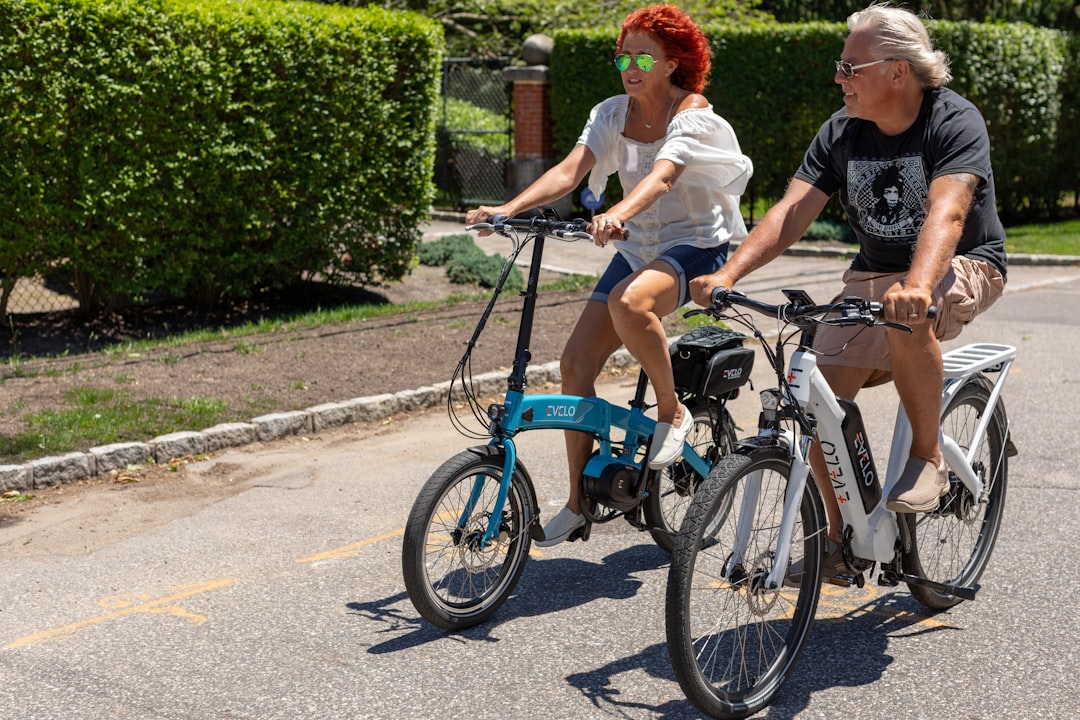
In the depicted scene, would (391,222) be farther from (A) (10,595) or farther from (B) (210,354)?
(A) (10,595)

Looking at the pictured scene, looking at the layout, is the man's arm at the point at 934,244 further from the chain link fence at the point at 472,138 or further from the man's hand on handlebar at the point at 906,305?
the chain link fence at the point at 472,138

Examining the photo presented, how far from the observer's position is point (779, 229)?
4211 millimetres

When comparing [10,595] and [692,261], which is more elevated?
[692,261]

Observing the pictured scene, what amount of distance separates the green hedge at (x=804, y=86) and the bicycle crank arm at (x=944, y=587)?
1381 centimetres

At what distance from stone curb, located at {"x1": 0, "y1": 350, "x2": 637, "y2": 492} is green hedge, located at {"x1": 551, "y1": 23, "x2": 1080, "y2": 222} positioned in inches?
417

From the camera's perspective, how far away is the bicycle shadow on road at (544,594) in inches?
176

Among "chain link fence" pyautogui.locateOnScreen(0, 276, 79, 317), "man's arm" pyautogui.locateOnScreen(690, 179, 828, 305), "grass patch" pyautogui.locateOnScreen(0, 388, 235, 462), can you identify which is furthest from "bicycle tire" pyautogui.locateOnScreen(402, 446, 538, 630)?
"chain link fence" pyautogui.locateOnScreen(0, 276, 79, 317)

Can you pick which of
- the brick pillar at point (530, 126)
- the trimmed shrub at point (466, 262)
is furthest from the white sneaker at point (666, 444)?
the brick pillar at point (530, 126)

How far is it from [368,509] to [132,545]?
108 centimetres

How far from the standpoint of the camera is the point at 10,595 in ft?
16.0

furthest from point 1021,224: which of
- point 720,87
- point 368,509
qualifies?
point 368,509

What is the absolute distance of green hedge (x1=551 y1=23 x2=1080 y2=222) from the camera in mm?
17875

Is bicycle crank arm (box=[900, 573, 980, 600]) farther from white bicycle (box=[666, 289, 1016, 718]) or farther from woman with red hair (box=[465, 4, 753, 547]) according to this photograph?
woman with red hair (box=[465, 4, 753, 547])

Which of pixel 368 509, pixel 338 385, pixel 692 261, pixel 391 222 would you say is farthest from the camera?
pixel 391 222
